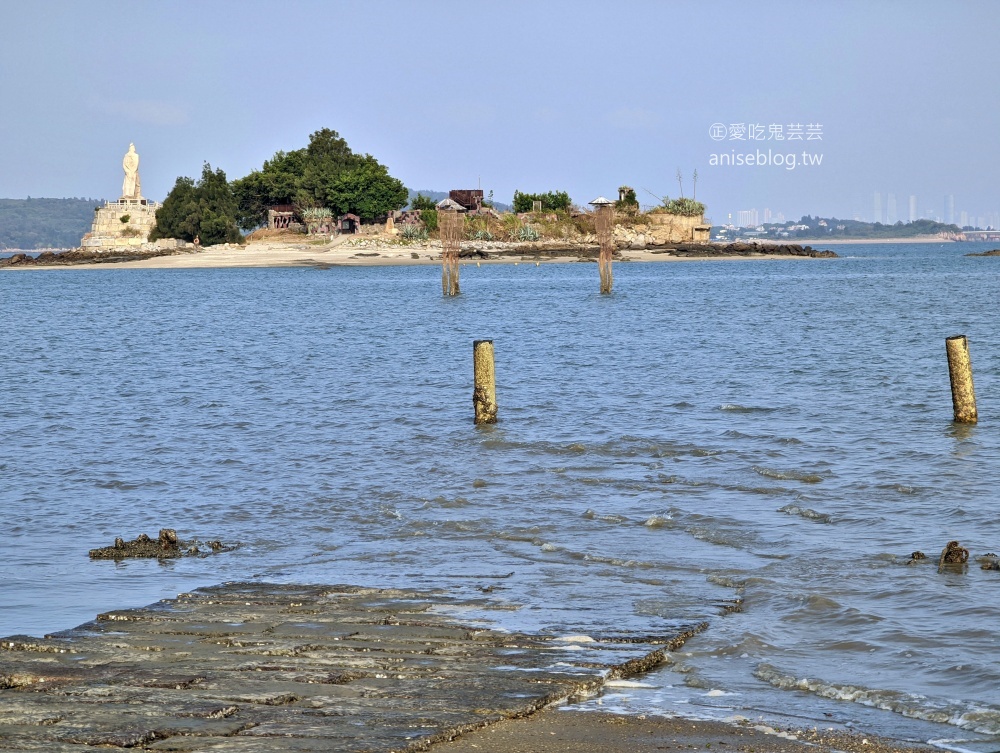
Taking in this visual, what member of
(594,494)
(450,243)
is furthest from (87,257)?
(594,494)

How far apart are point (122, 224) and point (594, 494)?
140425mm

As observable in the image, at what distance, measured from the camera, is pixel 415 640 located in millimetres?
8219

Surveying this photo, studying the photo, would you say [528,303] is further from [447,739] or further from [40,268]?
[40,268]

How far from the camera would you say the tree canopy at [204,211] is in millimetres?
125500

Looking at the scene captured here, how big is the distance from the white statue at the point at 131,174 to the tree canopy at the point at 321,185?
25.8 meters

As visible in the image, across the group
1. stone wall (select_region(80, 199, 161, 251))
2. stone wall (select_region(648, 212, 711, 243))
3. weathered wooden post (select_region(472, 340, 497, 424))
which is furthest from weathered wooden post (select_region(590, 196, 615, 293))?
stone wall (select_region(80, 199, 161, 251))

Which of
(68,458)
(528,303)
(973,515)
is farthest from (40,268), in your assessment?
(973,515)

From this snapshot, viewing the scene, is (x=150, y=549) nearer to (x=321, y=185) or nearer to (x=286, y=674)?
(x=286, y=674)

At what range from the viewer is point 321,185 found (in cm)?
12500

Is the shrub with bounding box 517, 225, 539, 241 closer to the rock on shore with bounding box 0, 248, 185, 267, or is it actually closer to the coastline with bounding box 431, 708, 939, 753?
the rock on shore with bounding box 0, 248, 185, 267

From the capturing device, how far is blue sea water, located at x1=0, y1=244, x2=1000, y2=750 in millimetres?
8781

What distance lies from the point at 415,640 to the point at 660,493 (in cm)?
707

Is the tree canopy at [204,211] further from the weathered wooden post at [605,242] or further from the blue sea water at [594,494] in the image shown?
the blue sea water at [594,494]

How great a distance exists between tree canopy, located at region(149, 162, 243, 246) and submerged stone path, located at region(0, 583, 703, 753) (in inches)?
4722
